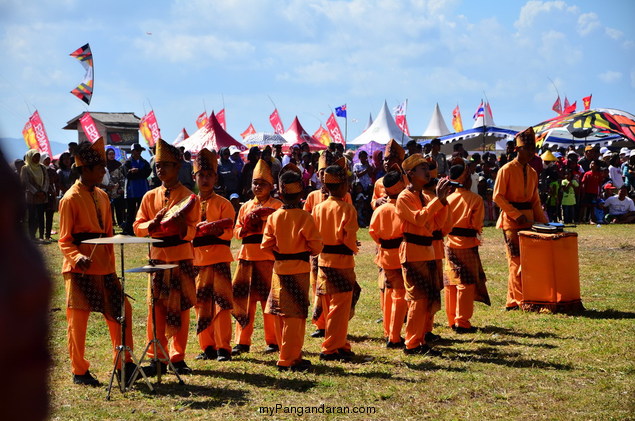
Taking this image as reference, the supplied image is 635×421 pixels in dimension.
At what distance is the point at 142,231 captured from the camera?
7.25 m

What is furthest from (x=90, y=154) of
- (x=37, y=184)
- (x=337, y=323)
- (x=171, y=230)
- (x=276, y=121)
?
(x=276, y=121)

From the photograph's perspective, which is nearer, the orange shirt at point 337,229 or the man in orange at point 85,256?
the man in orange at point 85,256

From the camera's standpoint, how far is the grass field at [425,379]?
240 inches

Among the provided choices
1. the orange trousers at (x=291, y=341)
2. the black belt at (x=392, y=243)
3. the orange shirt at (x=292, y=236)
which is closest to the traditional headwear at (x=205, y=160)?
the orange shirt at (x=292, y=236)

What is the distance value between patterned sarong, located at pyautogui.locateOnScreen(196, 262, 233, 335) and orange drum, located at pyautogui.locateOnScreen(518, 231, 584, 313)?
4.27 metres

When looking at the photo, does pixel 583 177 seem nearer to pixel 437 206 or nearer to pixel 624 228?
pixel 624 228

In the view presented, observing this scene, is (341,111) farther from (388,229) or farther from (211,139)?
(388,229)

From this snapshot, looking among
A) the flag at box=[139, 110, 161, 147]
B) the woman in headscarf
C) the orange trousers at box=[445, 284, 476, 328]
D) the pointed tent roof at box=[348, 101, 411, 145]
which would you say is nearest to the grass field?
the orange trousers at box=[445, 284, 476, 328]

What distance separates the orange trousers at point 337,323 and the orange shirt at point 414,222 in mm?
775

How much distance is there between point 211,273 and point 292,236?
4.25ft

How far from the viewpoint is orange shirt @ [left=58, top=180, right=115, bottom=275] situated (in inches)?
265

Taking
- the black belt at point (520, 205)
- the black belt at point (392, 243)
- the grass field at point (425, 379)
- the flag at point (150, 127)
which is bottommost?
the grass field at point (425, 379)

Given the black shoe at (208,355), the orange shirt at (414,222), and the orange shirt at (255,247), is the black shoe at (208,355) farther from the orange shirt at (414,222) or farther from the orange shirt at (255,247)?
the orange shirt at (414,222)

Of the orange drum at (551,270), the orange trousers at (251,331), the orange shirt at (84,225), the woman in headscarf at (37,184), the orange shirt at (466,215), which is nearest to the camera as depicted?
the orange shirt at (84,225)
